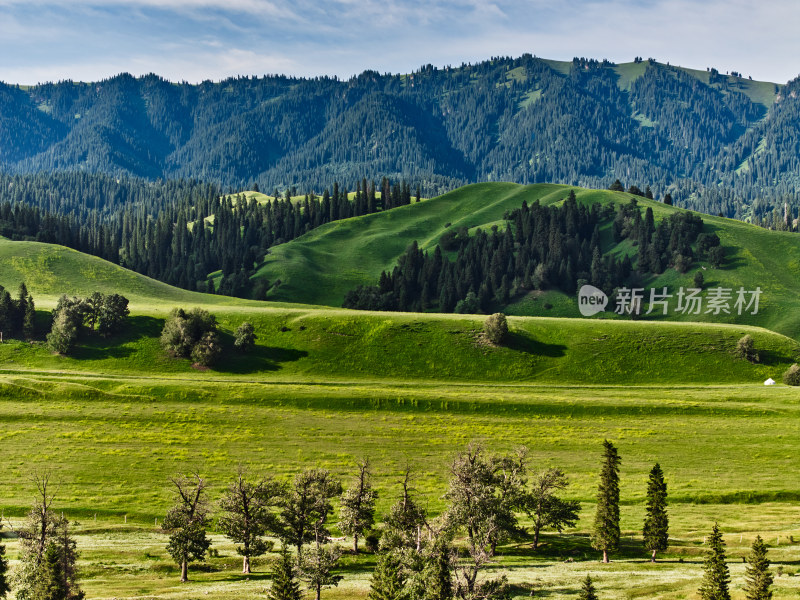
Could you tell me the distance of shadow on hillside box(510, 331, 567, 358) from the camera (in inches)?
5881

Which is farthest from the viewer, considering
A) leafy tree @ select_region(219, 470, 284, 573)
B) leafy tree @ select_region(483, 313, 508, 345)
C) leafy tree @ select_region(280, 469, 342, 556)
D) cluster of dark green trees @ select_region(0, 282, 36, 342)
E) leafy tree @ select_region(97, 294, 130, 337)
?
leafy tree @ select_region(483, 313, 508, 345)

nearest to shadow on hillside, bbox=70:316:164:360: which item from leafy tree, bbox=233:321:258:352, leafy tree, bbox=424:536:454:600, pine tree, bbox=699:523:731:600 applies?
leafy tree, bbox=233:321:258:352

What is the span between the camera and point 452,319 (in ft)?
536

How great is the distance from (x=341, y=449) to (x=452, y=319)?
239 ft

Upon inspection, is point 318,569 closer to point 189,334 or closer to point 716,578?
point 716,578

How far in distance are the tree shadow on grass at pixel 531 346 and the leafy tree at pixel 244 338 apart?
5191 centimetres

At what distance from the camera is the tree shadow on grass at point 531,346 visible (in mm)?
149375

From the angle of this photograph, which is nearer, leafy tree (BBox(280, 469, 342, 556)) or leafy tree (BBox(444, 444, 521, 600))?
leafy tree (BBox(444, 444, 521, 600))

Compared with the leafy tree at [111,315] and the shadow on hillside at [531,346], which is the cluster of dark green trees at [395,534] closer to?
the leafy tree at [111,315]

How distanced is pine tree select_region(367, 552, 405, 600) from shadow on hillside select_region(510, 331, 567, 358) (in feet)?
338

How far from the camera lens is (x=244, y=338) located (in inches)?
5787

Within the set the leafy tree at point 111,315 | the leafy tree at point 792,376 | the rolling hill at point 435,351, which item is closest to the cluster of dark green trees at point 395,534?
the rolling hill at point 435,351

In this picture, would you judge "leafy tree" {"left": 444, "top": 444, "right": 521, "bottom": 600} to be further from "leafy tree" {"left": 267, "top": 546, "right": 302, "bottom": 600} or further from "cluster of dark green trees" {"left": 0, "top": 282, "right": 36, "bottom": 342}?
"cluster of dark green trees" {"left": 0, "top": 282, "right": 36, "bottom": 342}

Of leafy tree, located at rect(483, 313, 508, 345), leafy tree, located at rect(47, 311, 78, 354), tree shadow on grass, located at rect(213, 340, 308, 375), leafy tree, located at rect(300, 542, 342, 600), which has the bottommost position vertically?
leafy tree, located at rect(300, 542, 342, 600)
